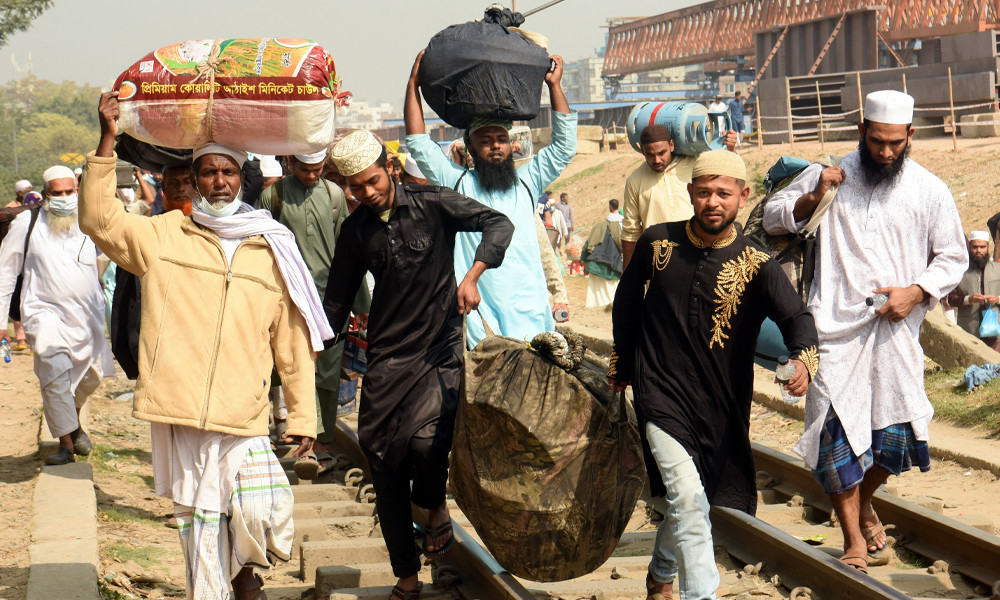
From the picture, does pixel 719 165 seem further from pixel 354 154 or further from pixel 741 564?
pixel 741 564

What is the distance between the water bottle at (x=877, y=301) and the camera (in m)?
5.38

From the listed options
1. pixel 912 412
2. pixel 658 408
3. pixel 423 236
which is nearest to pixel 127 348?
pixel 423 236

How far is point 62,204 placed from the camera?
841 centimetres

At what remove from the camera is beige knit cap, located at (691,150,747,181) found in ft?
15.2

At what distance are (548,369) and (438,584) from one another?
1.32 meters

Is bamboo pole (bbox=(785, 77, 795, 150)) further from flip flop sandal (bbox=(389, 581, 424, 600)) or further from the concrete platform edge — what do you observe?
flip flop sandal (bbox=(389, 581, 424, 600))

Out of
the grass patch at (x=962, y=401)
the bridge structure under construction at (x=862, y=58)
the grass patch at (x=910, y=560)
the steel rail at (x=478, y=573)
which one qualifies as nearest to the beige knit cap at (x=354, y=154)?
the steel rail at (x=478, y=573)

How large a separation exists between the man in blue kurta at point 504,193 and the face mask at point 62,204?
128 inches

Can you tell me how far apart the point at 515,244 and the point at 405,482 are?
1.56 m

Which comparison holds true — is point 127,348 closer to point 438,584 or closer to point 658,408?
point 438,584

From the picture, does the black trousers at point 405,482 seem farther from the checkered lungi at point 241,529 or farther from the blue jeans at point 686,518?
the blue jeans at point 686,518

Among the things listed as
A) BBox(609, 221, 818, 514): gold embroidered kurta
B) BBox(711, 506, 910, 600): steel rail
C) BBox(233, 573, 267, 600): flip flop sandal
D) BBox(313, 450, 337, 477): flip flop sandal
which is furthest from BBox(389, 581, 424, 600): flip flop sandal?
BBox(313, 450, 337, 477): flip flop sandal

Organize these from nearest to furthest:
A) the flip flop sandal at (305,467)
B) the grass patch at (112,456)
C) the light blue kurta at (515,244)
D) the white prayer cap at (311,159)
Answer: the flip flop sandal at (305,467), the light blue kurta at (515,244), the white prayer cap at (311,159), the grass patch at (112,456)

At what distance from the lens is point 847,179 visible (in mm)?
5594
